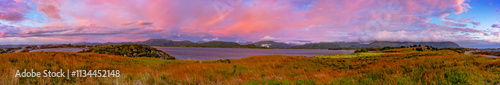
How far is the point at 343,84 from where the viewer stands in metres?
5.06

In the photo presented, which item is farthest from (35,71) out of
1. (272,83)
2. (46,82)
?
(272,83)

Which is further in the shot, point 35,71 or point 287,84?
point 35,71

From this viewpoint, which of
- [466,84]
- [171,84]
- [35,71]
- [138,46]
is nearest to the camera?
[466,84]

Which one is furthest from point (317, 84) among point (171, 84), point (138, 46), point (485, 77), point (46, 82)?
point (138, 46)

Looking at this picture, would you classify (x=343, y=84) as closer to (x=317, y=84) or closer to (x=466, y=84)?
(x=317, y=84)

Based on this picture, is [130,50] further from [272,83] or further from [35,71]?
[272,83]

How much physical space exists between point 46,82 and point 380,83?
8.67 metres

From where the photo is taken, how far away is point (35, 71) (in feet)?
20.9

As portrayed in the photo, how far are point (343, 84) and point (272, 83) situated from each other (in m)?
1.89

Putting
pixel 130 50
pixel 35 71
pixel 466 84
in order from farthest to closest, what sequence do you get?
pixel 130 50 → pixel 35 71 → pixel 466 84

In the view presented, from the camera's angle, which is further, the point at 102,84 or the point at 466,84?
the point at 102,84

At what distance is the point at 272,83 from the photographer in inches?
209

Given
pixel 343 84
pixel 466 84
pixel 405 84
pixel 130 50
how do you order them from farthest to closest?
1. pixel 130 50
2. pixel 343 84
3. pixel 405 84
4. pixel 466 84

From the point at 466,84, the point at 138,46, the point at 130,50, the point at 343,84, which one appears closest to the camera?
the point at 466,84
